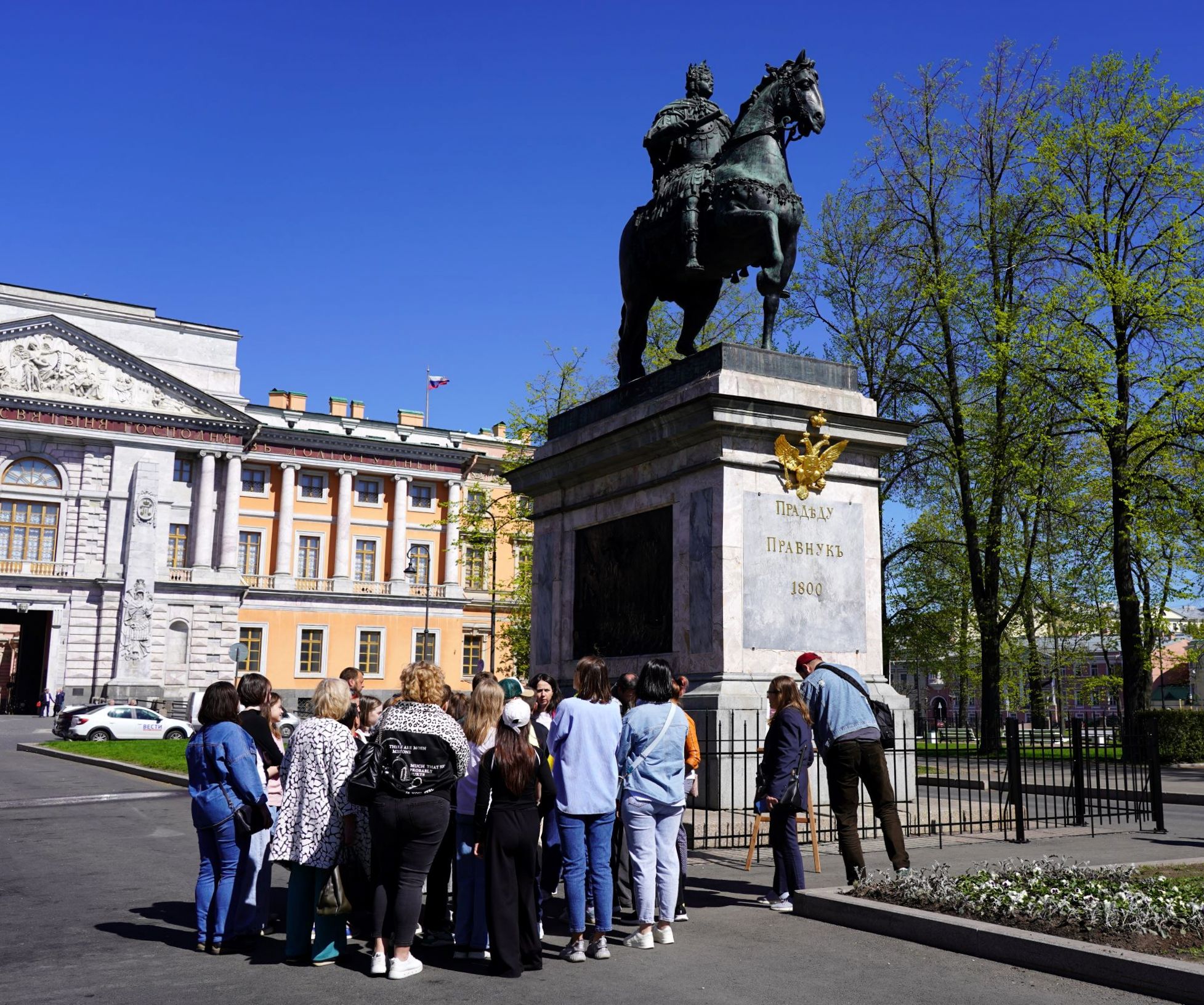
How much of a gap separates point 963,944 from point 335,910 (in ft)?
12.6

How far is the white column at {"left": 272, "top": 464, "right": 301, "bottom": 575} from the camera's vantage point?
3009 inches

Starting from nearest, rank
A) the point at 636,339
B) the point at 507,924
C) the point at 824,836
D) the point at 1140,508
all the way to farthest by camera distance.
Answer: the point at 507,924
the point at 824,836
the point at 636,339
the point at 1140,508

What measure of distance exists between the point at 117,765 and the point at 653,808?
21.6 meters

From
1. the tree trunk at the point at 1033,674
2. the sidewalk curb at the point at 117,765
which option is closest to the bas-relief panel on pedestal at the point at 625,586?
the sidewalk curb at the point at 117,765

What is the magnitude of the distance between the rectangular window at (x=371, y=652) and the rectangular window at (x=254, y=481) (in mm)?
11687

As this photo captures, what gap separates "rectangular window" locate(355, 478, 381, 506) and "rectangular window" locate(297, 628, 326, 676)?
962 centimetres

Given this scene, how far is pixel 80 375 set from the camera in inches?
2522

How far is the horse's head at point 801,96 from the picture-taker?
1377 cm

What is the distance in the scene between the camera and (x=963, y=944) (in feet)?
23.3

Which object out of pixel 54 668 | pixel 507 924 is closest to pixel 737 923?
pixel 507 924

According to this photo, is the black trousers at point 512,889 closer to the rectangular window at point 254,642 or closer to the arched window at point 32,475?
the arched window at point 32,475

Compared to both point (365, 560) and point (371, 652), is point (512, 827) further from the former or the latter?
point (365, 560)

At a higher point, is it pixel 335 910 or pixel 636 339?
pixel 636 339

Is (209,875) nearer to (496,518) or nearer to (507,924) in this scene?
(507,924)
